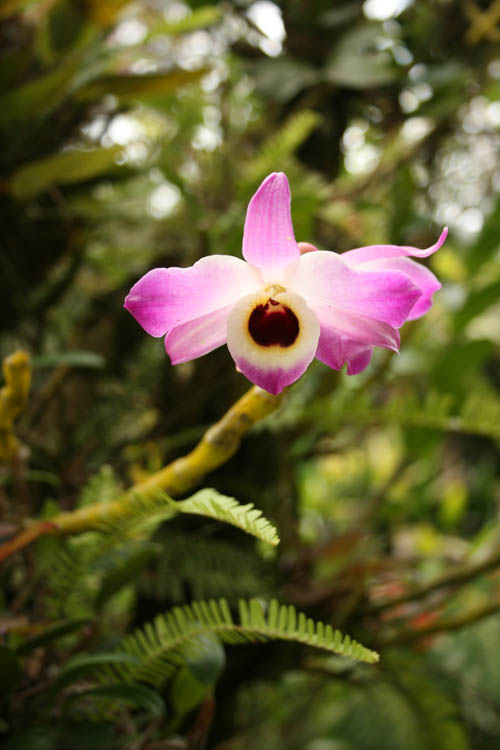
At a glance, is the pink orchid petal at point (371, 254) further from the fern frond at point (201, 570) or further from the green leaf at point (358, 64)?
the green leaf at point (358, 64)

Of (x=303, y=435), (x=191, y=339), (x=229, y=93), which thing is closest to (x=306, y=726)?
(x=303, y=435)

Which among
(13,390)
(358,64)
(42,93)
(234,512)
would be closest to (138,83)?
(42,93)

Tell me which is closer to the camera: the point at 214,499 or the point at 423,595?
the point at 214,499

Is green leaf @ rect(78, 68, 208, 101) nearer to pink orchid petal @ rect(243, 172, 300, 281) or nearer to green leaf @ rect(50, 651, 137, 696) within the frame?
pink orchid petal @ rect(243, 172, 300, 281)

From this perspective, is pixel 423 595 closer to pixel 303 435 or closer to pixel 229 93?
pixel 303 435

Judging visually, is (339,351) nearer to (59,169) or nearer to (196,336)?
(196,336)

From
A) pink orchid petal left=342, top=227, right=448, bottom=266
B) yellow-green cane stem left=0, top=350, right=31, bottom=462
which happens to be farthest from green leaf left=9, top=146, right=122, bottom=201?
pink orchid petal left=342, top=227, right=448, bottom=266
